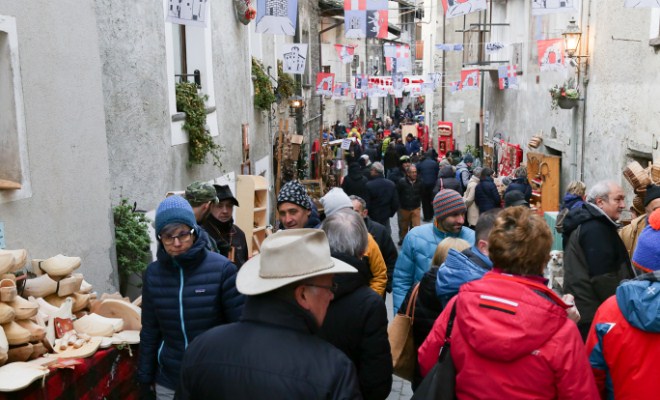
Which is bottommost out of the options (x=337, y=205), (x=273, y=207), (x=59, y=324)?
(x=273, y=207)

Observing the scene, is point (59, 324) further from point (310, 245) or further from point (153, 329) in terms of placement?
point (310, 245)

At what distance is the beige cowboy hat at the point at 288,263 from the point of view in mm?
2600

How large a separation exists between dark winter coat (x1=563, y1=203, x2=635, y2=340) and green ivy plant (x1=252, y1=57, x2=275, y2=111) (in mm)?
10231

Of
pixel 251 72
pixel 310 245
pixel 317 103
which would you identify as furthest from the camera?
pixel 317 103

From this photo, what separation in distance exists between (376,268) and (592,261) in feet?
5.02

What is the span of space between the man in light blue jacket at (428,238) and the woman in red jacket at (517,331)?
211 centimetres

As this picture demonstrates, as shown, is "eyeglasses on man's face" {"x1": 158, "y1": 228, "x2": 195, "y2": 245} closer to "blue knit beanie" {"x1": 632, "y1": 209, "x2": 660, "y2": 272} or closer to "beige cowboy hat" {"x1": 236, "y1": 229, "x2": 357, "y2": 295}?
"beige cowboy hat" {"x1": 236, "y1": 229, "x2": 357, "y2": 295}

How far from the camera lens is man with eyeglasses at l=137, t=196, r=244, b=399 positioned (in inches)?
160

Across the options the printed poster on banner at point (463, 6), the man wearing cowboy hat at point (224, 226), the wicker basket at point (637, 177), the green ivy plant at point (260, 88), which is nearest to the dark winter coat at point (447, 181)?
the green ivy plant at point (260, 88)

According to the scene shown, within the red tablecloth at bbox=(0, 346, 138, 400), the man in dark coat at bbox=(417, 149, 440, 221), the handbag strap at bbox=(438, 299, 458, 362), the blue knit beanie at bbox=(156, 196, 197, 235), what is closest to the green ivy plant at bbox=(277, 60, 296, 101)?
the man in dark coat at bbox=(417, 149, 440, 221)

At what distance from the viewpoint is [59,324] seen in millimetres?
4746

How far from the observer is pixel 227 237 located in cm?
634

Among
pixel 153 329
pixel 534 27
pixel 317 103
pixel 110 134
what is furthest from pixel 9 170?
pixel 317 103

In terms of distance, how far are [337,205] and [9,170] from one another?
8.48 ft
